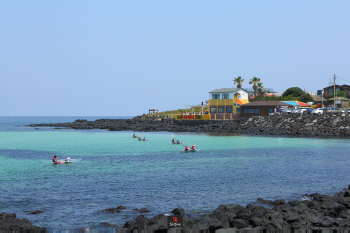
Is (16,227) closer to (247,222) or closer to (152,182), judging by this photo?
(247,222)

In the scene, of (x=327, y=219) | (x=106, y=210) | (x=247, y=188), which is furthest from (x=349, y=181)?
(x=106, y=210)

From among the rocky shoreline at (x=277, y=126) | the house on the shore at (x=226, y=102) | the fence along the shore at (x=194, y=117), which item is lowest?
the rocky shoreline at (x=277, y=126)

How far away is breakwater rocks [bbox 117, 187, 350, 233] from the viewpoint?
15203 mm

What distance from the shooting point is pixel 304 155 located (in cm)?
4278

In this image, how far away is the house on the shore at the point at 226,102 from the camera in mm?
90688

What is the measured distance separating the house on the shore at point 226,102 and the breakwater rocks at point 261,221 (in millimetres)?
73130

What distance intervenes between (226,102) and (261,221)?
252 ft

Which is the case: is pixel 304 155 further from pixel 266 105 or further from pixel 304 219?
pixel 266 105

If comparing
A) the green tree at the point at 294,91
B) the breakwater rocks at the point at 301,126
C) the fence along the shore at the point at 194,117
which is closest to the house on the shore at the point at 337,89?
the green tree at the point at 294,91

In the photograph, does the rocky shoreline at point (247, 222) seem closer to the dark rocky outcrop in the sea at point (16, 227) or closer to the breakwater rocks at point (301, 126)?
the dark rocky outcrop in the sea at point (16, 227)

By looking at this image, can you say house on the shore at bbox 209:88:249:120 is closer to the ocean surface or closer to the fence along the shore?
the fence along the shore

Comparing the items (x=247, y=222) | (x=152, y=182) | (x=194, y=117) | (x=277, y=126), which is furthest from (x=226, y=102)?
(x=247, y=222)

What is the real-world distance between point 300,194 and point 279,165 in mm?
12776

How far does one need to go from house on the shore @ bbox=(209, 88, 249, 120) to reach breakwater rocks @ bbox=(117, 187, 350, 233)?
7313cm
